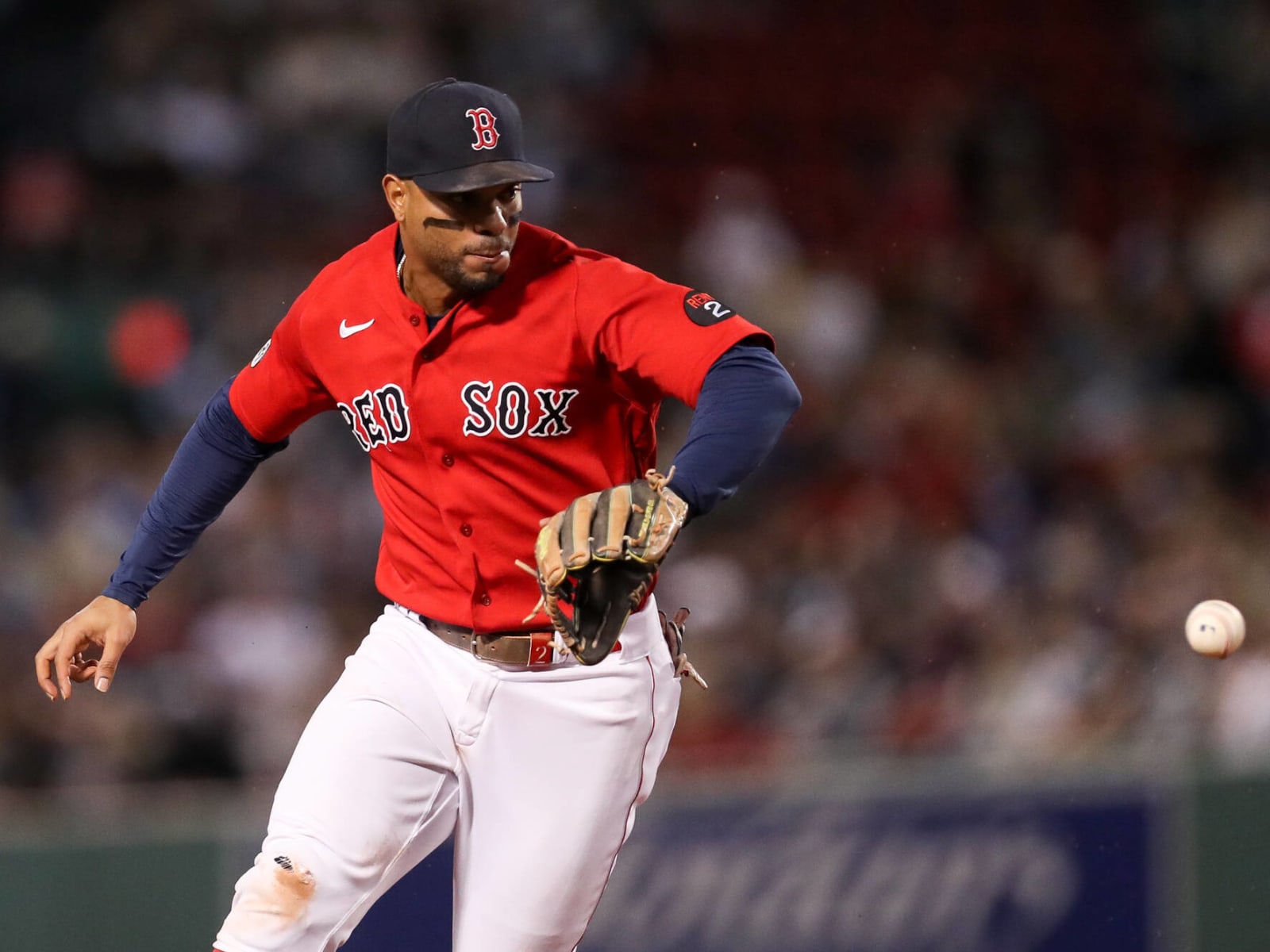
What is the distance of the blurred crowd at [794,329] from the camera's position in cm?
744

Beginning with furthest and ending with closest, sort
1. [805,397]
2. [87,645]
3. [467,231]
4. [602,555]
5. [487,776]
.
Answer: [805,397]
[87,645]
[487,776]
[467,231]
[602,555]

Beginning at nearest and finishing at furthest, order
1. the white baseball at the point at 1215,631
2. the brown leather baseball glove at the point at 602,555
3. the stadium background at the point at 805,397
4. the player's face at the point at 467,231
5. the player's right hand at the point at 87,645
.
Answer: the brown leather baseball glove at the point at 602,555 → the player's face at the point at 467,231 → the player's right hand at the point at 87,645 → the white baseball at the point at 1215,631 → the stadium background at the point at 805,397

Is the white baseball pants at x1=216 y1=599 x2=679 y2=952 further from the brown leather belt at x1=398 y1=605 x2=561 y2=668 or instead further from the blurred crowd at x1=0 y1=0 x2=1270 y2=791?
the blurred crowd at x1=0 y1=0 x2=1270 y2=791

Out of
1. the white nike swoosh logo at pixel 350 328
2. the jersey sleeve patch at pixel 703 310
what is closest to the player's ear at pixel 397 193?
the white nike swoosh logo at pixel 350 328

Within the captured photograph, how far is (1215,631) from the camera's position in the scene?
498 cm

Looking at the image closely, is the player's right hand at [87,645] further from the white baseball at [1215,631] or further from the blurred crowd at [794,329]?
the blurred crowd at [794,329]

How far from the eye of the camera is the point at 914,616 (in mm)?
7648

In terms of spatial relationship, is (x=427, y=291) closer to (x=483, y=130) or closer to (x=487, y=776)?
(x=483, y=130)

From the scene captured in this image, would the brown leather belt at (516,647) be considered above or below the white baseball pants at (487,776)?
above

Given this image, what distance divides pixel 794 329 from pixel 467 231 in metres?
5.41

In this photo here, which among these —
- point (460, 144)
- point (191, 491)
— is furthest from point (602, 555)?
point (191, 491)

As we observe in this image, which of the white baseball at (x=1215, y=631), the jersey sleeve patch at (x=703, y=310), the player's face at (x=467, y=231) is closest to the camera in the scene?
the jersey sleeve patch at (x=703, y=310)

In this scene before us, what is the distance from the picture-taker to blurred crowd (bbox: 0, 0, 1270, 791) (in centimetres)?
744

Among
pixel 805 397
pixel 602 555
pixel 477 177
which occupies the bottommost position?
pixel 805 397
